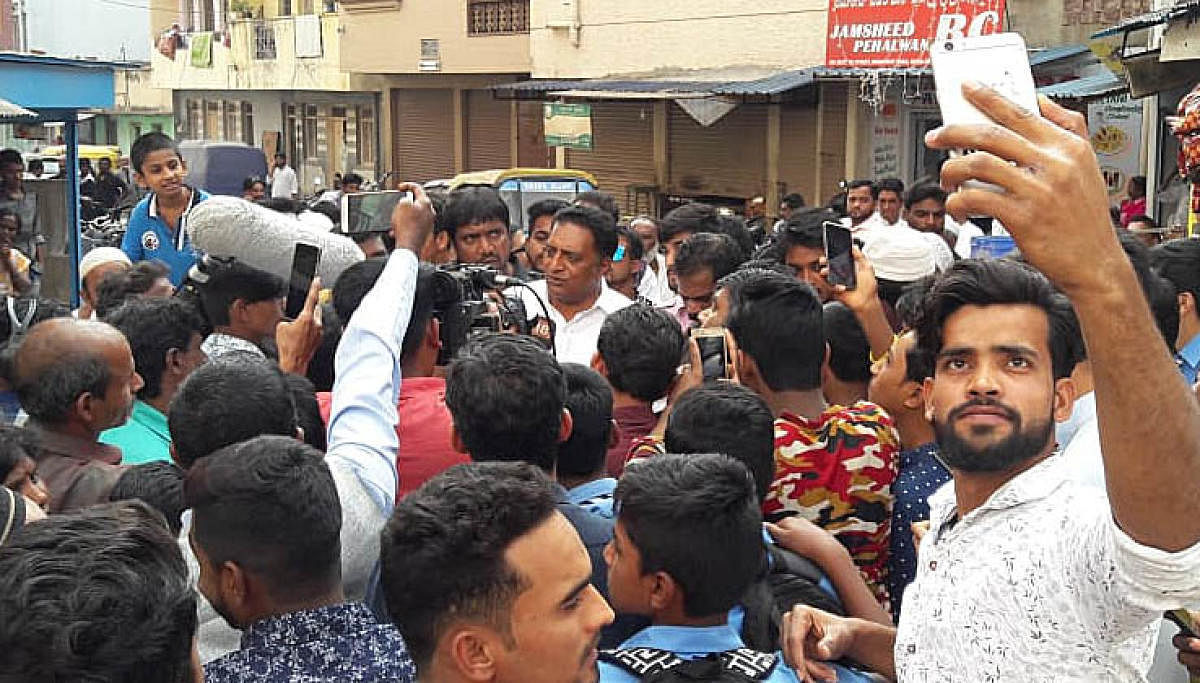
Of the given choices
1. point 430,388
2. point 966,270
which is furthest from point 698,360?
point 966,270

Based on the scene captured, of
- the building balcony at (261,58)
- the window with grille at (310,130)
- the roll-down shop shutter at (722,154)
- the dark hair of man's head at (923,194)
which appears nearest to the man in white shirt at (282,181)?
the building balcony at (261,58)

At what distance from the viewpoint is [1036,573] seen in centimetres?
206

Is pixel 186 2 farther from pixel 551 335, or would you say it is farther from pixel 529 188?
pixel 551 335

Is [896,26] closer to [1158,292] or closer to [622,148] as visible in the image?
[622,148]

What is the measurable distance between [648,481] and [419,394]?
1.16 m

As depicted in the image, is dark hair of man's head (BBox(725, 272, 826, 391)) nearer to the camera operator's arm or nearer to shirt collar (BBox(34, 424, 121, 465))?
the camera operator's arm

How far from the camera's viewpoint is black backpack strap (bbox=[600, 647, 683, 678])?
2.41 meters

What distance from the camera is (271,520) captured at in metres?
2.42

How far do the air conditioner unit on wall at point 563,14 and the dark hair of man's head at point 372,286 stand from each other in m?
15.8

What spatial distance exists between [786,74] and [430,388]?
12.1 meters

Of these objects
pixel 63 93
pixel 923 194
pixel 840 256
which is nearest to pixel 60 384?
pixel 840 256

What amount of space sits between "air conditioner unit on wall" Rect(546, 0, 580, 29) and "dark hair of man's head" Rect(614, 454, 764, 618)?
1760 centimetres

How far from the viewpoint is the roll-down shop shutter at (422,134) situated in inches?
1006

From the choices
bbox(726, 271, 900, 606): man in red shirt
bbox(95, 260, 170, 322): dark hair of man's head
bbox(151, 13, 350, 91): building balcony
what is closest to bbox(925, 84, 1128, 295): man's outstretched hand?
bbox(726, 271, 900, 606): man in red shirt
